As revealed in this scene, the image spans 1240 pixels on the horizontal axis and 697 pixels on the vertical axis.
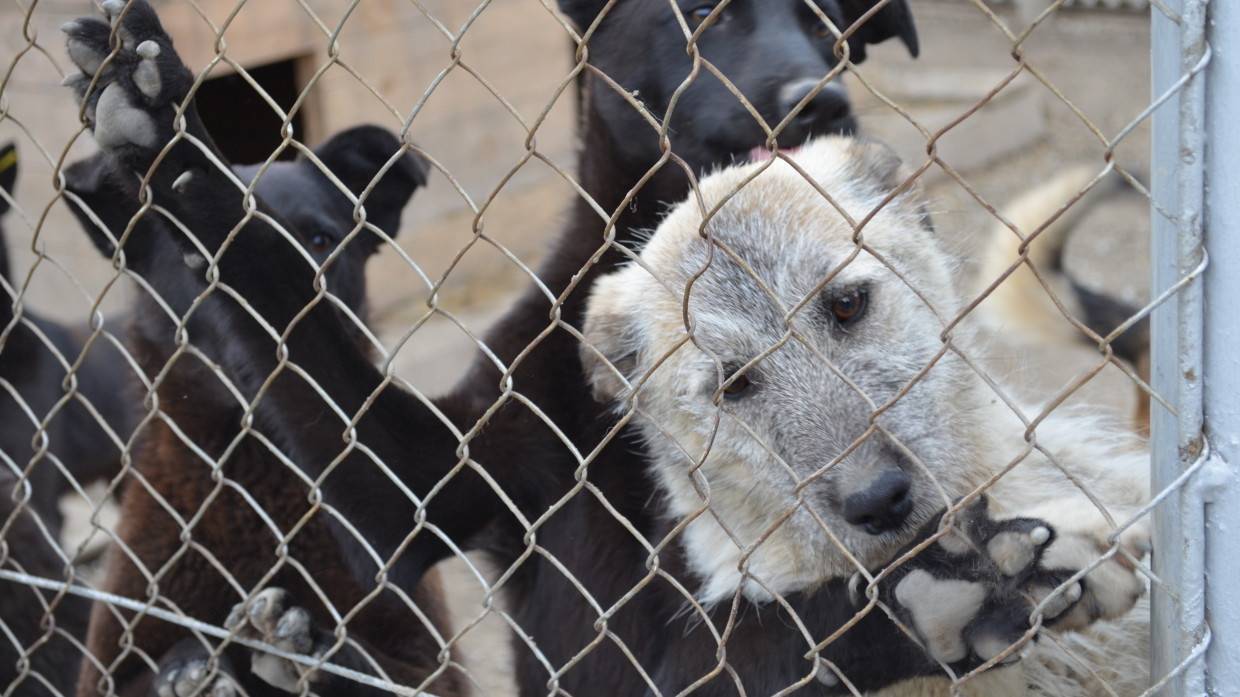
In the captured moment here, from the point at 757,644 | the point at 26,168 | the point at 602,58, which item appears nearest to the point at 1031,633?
the point at 757,644

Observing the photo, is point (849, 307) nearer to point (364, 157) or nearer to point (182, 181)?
point (182, 181)

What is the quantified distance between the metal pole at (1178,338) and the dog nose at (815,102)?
1320 mm

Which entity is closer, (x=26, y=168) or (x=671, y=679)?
(x=671, y=679)

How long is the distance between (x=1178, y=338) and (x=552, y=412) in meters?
1.85

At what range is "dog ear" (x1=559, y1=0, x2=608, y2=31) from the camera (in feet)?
11.9

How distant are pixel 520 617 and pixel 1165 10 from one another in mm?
2369

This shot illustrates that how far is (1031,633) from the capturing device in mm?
1847

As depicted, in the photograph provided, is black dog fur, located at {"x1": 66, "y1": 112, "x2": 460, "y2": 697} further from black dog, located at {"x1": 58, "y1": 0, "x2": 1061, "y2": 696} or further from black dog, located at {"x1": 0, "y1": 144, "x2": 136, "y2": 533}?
black dog, located at {"x1": 0, "y1": 144, "x2": 136, "y2": 533}

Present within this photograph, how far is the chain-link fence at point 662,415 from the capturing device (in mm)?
1732

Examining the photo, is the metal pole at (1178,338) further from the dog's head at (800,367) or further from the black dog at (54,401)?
the black dog at (54,401)

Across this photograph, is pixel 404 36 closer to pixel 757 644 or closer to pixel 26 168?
pixel 26 168

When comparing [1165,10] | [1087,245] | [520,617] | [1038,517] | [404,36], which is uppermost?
[1165,10]

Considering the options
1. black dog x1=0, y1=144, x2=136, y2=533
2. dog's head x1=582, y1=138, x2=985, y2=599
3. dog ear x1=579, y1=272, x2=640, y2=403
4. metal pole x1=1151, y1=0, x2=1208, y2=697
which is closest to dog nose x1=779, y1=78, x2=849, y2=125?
dog's head x1=582, y1=138, x2=985, y2=599

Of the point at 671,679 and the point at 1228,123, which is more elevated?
the point at 1228,123
